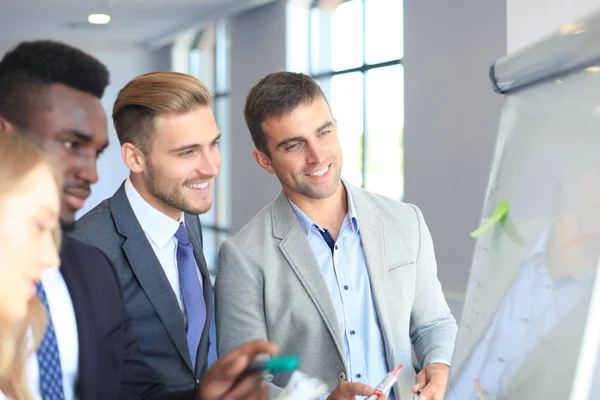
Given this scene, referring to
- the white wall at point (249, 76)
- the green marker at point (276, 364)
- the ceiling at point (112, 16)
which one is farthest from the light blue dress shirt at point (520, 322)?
the ceiling at point (112, 16)

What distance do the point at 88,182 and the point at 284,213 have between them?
88 cm

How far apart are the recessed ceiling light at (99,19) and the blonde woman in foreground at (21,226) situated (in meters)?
8.87

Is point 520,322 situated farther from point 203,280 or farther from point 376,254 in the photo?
point 203,280

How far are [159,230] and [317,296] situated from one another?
47 cm

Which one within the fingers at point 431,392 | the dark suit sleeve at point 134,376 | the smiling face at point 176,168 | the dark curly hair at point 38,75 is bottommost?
the fingers at point 431,392

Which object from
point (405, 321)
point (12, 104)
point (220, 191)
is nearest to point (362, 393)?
point (405, 321)

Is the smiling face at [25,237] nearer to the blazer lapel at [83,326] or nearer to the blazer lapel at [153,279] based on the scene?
the blazer lapel at [83,326]

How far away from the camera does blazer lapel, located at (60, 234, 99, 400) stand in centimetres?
130

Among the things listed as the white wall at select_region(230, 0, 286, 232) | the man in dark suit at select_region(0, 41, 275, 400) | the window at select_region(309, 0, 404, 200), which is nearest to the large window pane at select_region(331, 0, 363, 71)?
the window at select_region(309, 0, 404, 200)

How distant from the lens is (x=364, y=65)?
6.88m

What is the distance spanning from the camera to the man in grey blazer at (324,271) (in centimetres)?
190

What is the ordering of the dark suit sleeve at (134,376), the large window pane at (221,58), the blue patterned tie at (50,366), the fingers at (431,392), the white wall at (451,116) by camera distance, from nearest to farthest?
the blue patterned tie at (50,366) → the dark suit sleeve at (134,376) → the fingers at (431,392) → the white wall at (451,116) → the large window pane at (221,58)

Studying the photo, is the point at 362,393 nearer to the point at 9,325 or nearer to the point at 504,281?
the point at 504,281

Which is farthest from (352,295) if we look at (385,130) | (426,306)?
(385,130)
